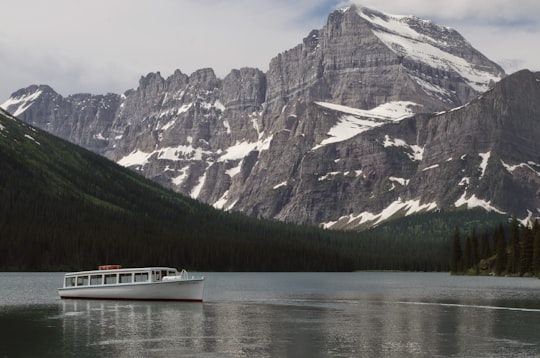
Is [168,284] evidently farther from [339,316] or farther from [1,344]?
[1,344]

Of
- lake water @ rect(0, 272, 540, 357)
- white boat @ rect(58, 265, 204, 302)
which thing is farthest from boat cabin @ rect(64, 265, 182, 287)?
lake water @ rect(0, 272, 540, 357)

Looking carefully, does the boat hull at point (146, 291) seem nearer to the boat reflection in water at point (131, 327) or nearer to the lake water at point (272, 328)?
the boat reflection in water at point (131, 327)

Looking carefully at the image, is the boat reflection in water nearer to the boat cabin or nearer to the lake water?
the lake water

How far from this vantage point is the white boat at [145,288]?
13012 cm

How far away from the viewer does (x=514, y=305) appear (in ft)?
415

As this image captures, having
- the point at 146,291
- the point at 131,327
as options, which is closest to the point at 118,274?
the point at 146,291

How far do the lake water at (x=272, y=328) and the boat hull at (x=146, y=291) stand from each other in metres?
2.23

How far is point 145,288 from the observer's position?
133 metres

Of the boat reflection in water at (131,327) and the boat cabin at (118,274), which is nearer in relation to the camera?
the boat reflection in water at (131,327)

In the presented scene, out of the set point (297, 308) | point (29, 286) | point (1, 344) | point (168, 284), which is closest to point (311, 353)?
point (1, 344)

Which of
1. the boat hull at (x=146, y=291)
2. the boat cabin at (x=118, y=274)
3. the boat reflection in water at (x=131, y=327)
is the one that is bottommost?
the boat reflection in water at (x=131, y=327)

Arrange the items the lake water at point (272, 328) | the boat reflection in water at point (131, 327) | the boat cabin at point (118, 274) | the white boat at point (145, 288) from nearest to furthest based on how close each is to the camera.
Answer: the lake water at point (272, 328) → the boat reflection in water at point (131, 327) → the white boat at point (145, 288) → the boat cabin at point (118, 274)

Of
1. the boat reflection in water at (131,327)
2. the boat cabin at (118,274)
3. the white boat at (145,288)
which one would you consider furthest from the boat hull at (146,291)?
the boat reflection in water at (131,327)

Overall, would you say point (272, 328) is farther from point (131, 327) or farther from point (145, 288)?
point (145, 288)
